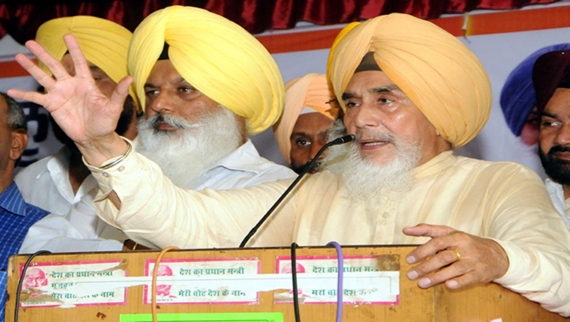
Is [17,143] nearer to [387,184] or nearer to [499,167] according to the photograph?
[387,184]

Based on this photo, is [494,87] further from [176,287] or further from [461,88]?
[176,287]

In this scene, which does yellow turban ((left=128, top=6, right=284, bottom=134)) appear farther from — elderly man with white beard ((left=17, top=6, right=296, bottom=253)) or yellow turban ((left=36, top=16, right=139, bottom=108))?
yellow turban ((left=36, top=16, right=139, bottom=108))

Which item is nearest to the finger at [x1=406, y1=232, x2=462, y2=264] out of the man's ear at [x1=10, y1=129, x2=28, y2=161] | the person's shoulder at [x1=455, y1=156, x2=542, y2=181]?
the person's shoulder at [x1=455, y1=156, x2=542, y2=181]

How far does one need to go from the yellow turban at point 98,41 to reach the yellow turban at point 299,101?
2.67 ft

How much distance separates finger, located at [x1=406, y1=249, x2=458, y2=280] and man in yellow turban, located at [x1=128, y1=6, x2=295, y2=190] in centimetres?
184

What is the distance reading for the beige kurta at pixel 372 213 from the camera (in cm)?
212

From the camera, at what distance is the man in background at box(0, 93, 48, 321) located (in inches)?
136

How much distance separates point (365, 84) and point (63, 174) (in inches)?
73.2

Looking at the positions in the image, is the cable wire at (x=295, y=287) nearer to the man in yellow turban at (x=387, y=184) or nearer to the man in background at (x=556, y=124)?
the man in yellow turban at (x=387, y=184)

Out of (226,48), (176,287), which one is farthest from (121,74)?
(176,287)

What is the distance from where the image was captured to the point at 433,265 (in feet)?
5.81

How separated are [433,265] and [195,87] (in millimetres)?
2110

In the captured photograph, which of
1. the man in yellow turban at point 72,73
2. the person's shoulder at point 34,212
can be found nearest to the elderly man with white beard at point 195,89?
the man in yellow turban at point 72,73

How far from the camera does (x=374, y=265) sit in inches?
69.5
